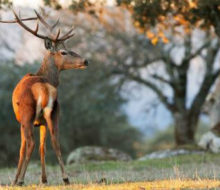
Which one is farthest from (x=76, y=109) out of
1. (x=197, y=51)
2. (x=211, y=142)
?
(x=211, y=142)

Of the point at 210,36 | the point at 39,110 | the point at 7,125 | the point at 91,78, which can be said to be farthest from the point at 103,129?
the point at 39,110

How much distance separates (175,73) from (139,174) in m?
13.8

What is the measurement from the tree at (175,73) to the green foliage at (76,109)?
1.26 meters

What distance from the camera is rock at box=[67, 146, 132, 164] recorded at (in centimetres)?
1900

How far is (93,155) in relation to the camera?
761 inches

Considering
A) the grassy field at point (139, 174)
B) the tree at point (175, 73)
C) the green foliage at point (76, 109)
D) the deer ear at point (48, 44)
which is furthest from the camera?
the green foliage at point (76, 109)

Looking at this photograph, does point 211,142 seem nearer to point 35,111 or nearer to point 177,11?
point 177,11

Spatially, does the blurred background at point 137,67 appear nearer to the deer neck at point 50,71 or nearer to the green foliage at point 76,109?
the green foliage at point 76,109

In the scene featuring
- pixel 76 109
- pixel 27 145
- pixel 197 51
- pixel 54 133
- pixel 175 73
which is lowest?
pixel 27 145

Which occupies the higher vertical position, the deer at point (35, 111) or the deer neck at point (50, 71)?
the deer neck at point (50, 71)

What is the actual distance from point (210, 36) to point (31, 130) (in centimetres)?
1569

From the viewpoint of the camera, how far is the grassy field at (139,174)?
8.09 meters

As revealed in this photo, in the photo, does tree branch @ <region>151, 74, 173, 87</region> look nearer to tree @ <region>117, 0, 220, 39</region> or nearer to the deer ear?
tree @ <region>117, 0, 220, 39</region>

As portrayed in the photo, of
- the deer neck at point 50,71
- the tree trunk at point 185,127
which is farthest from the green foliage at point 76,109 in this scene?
the deer neck at point 50,71
